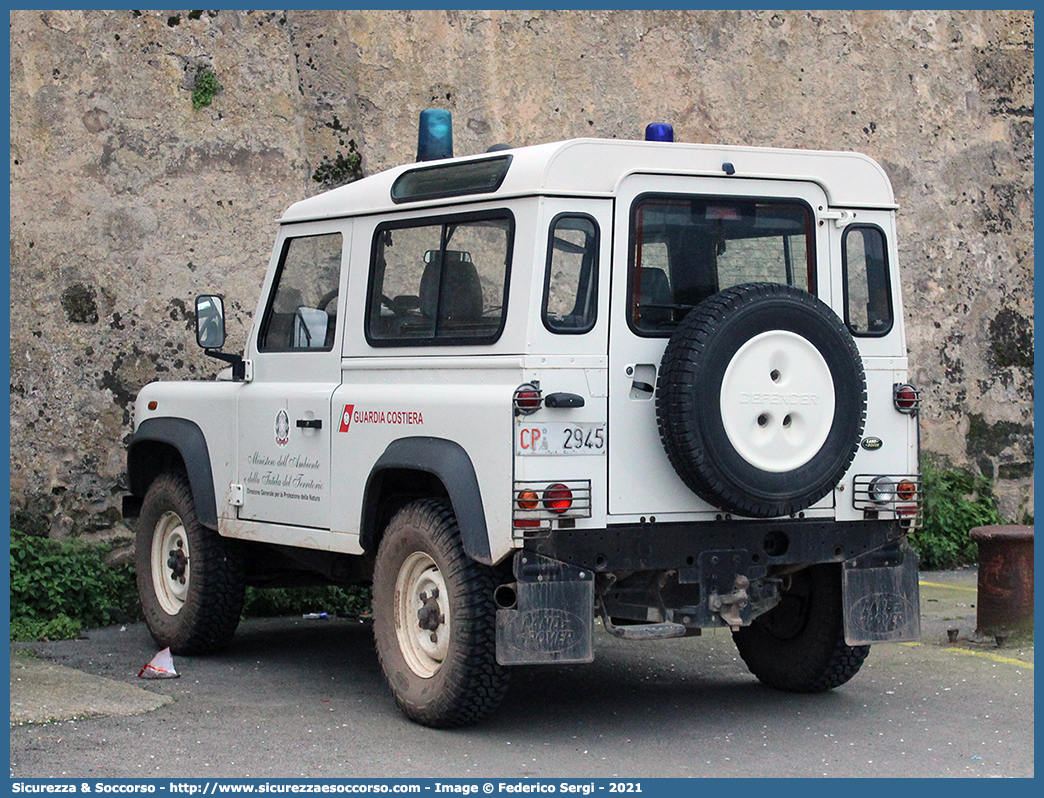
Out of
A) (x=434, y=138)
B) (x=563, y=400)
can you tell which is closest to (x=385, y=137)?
(x=434, y=138)

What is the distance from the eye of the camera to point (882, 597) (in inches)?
263

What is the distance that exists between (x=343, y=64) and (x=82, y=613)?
13.7 ft

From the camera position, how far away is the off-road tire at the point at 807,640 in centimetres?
702

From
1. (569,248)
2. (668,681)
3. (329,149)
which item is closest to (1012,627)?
(668,681)

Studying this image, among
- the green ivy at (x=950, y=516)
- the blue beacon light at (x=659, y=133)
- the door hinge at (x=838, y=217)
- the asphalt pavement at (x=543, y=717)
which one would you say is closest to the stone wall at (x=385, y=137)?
the green ivy at (x=950, y=516)

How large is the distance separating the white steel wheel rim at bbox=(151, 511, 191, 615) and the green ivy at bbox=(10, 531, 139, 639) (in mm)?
693

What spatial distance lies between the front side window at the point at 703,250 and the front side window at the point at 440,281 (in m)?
0.58

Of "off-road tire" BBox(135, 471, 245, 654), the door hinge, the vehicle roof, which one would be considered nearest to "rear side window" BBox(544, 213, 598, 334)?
the vehicle roof

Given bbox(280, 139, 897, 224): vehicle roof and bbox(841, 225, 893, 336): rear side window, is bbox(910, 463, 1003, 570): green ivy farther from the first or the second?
bbox(280, 139, 897, 224): vehicle roof

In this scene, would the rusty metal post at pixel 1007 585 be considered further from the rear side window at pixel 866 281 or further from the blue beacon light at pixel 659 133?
the blue beacon light at pixel 659 133

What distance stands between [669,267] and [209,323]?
9.06ft

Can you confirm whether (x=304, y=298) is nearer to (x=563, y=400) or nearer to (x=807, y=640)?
(x=563, y=400)

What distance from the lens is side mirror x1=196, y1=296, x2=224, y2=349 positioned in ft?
25.8

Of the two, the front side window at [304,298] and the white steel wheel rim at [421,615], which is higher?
the front side window at [304,298]
